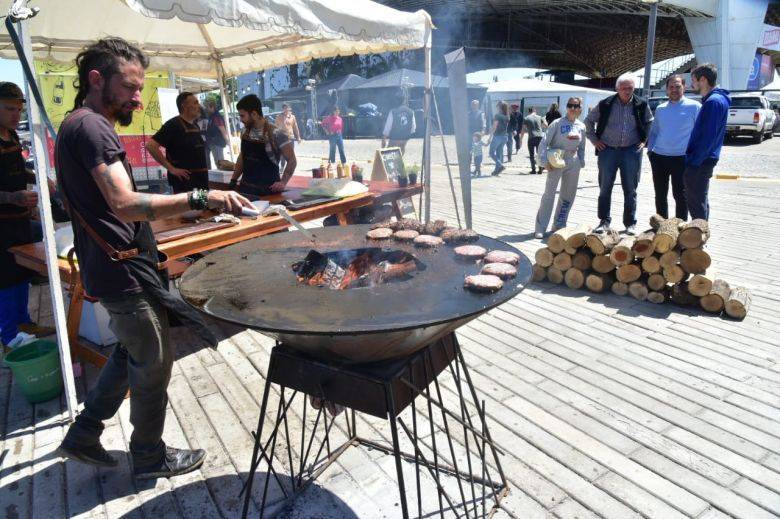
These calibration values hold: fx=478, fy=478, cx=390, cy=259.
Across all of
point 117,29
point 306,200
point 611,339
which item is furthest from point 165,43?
point 611,339

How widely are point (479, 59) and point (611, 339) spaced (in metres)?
46.9

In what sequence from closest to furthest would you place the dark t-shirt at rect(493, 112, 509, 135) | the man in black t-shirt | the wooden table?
the wooden table < the man in black t-shirt < the dark t-shirt at rect(493, 112, 509, 135)

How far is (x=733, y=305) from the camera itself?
409 cm

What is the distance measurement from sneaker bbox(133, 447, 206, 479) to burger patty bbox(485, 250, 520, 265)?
186 centimetres

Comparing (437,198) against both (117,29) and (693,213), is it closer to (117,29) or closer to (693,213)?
(693,213)

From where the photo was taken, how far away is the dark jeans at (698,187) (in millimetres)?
5488

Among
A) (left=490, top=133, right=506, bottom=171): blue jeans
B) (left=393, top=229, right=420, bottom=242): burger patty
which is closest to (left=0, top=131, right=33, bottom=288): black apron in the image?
(left=393, top=229, right=420, bottom=242): burger patty

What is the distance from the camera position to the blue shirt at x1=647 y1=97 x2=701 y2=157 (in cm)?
584

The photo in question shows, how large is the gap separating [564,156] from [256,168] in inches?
161

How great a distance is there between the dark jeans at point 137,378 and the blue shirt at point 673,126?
6.09 m

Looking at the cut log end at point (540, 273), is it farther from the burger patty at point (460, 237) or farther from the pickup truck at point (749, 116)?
the pickup truck at point (749, 116)

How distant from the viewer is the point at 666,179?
6250mm

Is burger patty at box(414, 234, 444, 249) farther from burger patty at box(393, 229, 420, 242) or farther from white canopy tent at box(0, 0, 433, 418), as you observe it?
white canopy tent at box(0, 0, 433, 418)

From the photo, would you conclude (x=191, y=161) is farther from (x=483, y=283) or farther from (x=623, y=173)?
(x=623, y=173)
